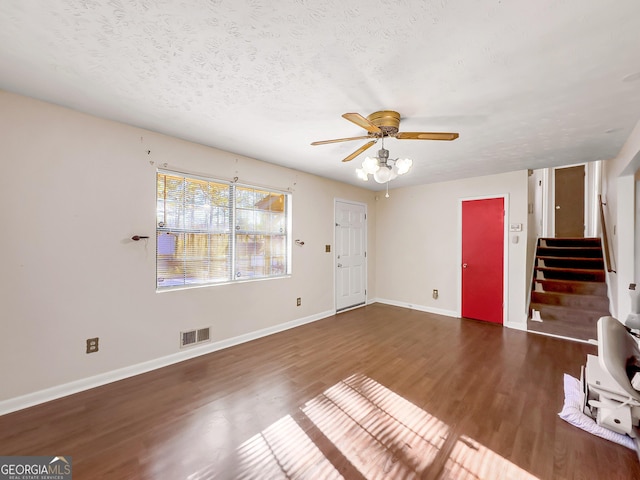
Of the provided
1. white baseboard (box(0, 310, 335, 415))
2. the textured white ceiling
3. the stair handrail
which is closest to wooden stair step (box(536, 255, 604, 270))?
the stair handrail

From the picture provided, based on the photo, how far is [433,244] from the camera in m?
5.03

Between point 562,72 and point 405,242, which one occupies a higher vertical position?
point 562,72

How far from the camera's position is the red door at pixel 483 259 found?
431 centimetres

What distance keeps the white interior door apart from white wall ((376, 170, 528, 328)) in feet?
1.71

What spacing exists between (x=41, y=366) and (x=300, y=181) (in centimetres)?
353

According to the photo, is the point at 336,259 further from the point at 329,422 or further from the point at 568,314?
the point at 568,314

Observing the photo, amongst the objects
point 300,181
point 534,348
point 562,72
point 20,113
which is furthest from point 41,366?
point 534,348

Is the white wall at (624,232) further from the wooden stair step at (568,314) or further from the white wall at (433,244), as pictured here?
the white wall at (433,244)

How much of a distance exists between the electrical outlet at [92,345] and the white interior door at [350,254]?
3.49 meters

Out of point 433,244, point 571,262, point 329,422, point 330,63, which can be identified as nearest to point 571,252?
point 571,262

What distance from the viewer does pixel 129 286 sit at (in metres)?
2.62

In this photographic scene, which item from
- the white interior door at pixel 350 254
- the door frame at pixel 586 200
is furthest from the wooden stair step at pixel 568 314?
the white interior door at pixel 350 254

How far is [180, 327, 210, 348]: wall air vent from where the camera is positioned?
2.98 meters

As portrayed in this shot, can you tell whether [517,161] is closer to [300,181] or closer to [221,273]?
[300,181]
